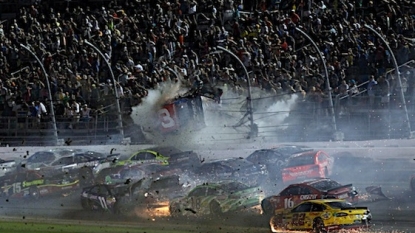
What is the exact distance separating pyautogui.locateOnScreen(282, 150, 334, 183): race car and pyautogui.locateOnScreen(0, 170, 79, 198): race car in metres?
7.94

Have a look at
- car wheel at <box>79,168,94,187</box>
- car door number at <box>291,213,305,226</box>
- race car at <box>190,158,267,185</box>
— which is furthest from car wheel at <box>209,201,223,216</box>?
car wheel at <box>79,168,94,187</box>

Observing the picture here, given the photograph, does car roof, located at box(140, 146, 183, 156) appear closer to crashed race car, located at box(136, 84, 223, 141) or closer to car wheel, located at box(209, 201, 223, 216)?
crashed race car, located at box(136, 84, 223, 141)

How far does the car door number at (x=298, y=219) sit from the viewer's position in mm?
26172

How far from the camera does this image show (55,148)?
4038 cm

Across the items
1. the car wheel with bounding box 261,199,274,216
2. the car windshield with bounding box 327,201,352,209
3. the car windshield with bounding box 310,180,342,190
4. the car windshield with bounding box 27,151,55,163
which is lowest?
the car wheel with bounding box 261,199,274,216

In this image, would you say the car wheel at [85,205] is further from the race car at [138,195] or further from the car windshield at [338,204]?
the car windshield at [338,204]

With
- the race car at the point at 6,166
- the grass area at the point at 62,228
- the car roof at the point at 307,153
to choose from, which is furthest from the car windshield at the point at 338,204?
the race car at the point at 6,166

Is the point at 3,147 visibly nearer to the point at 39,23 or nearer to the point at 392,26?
the point at 39,23

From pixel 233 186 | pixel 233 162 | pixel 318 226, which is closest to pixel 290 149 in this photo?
pixel 233 162

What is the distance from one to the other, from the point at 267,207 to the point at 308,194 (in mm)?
1319

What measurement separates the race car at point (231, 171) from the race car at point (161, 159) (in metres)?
1.39

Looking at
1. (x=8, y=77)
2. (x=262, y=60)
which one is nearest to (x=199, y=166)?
(x=262, y=60)

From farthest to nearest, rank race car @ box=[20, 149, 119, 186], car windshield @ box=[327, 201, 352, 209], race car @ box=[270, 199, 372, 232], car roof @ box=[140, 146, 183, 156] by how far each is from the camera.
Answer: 1. car roof @ box=[140, 146, 183, 156]
2. race car @ box=[20, 149, 119, 186]
3. car windshield @ box=[327, 201, 352, 209]
4. race car @ box=[270, 199, 372, 232]

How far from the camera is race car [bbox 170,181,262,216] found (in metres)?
29.4
